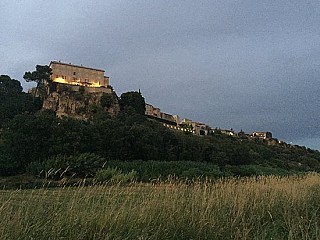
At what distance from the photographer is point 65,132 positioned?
84.1 ft

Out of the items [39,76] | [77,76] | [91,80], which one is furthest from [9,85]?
[91,80]

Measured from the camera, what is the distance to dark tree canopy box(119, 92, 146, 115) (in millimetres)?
75625

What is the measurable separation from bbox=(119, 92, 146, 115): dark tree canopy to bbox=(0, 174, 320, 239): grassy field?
6710 centimetres

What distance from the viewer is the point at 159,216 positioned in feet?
18.8

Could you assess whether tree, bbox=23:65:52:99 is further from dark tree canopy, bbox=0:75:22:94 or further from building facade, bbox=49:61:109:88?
dark tree canopy, bbox=0:75:22:94

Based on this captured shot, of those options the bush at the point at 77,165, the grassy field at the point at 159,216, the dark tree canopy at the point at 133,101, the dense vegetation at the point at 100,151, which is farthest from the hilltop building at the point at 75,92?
the grassy field at the point at 159,216

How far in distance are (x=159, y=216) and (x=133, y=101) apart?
237ft

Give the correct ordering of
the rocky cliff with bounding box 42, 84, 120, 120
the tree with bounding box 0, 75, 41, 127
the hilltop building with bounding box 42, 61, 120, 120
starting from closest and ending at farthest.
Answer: the tree with bounding box 0, 75, 41, 127
the rocky cliff with bounding box 42, 84, 120, 120
the hilltop building with bounding box 42, 61, 120, 120

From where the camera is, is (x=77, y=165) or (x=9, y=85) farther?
(x=9, y=85)

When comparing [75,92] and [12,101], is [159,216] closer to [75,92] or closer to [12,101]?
[12,101]

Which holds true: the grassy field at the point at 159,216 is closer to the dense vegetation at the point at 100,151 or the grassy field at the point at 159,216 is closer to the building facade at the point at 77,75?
the dense vegetation at the point at 100,151

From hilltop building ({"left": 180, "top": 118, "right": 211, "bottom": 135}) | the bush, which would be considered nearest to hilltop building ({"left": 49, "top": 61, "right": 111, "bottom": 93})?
hilltop building ({"left": 180, "top": 118, "right": 211, "bottom": 135})

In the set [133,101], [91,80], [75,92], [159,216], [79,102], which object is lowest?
[159,216]

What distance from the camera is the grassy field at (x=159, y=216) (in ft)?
15.9
